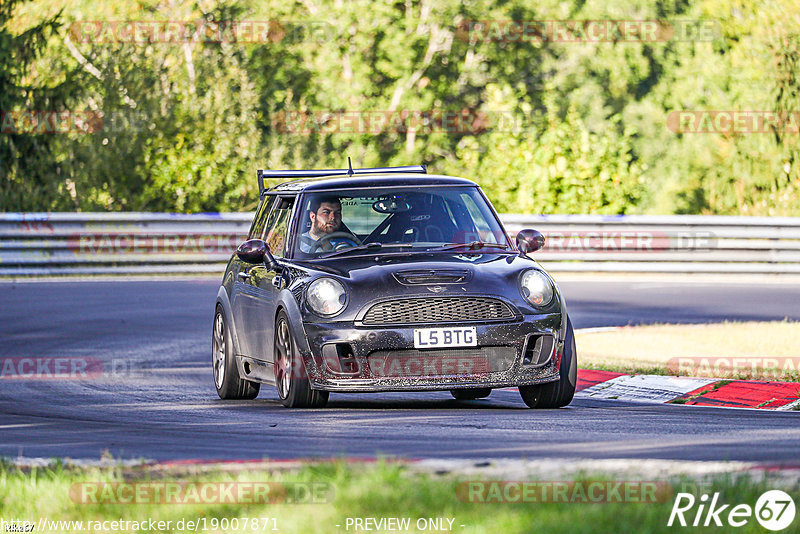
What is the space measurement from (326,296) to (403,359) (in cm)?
66

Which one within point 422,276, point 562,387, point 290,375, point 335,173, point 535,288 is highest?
point 335,173

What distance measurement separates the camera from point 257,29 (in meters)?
43.5

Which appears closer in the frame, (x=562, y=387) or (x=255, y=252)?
(x=562, y=387)

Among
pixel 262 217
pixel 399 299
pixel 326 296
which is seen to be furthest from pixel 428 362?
pixel 262 217

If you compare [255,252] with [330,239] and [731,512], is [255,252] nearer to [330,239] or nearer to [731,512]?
[330,239]

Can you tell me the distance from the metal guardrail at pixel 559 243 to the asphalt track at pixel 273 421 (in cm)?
661

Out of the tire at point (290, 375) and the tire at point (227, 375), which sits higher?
the tire at point (290, 375)

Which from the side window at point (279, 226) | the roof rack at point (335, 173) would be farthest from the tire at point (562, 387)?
the roof rack at point (335, 173)

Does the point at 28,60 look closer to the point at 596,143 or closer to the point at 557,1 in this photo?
the point at 596,143

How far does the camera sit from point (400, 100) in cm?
4550

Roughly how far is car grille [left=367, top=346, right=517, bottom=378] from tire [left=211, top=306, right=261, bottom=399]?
7.62 ft

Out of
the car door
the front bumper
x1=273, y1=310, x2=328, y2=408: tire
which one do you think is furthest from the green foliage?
the front bumper

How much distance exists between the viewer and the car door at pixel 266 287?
10.4m

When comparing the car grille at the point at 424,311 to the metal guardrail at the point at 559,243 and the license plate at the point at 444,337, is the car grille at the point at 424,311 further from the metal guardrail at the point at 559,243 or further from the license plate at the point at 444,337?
the metal guardrail at the point at 559,243
